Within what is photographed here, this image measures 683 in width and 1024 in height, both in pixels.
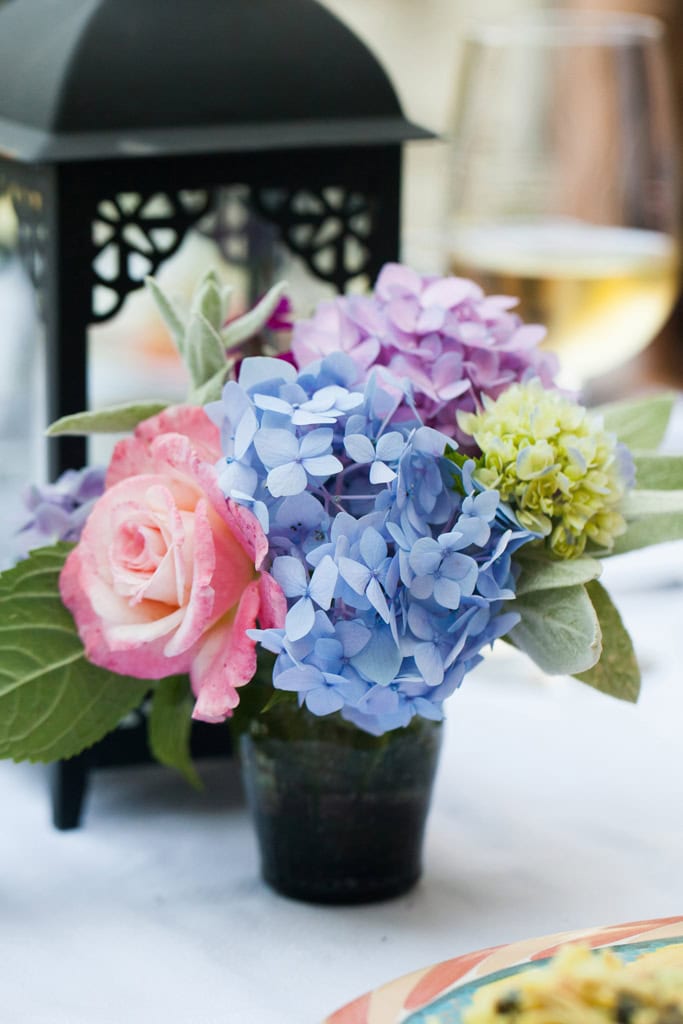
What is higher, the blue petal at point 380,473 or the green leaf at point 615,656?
the blue petal at point 380,473

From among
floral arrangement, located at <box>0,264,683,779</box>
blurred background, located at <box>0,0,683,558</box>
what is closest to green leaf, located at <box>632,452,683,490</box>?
floral arrangement, located at <box>0,264,683,779</box>

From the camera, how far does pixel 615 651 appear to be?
0.50 metres

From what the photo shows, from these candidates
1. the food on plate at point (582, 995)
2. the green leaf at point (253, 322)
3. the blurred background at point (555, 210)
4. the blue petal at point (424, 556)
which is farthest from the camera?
the blurred background at point (555, 210)

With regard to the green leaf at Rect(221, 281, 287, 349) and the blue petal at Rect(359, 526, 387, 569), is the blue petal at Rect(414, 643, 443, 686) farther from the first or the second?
the green leaf at Rect(221, 281, 287, 349)

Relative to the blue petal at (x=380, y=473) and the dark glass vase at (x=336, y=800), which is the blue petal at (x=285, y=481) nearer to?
the blue petal at (x=380, y=473)

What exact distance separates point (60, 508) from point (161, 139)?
179 mm

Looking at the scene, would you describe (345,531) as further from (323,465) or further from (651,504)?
(651,504)

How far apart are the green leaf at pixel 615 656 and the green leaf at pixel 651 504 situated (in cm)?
3

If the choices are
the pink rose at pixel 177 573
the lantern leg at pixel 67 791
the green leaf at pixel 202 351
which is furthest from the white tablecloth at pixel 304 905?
→ the green leaf at pixel 202 351

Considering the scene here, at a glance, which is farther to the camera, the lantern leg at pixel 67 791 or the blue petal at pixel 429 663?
the lantern leg at pixel 67 791

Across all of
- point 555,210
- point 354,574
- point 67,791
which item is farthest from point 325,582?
point 555,210

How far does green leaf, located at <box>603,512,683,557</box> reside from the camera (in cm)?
50

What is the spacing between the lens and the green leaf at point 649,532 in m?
0.50

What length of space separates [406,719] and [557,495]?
0.09 metres
